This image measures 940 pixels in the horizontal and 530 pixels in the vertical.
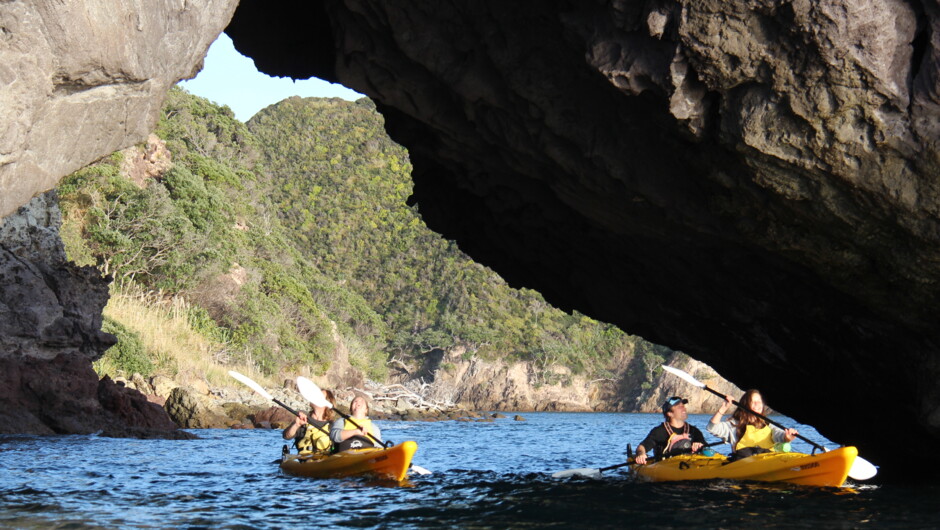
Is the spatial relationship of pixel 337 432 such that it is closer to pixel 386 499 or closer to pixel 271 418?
pixel 386 499

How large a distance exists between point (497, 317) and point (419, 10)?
53.7 meters

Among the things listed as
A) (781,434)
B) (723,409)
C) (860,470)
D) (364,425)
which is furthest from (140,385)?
(860,470)

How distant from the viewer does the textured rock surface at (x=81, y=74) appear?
19.4 ft

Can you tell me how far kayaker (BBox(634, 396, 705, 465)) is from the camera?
11.4 meters

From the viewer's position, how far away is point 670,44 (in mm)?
7586

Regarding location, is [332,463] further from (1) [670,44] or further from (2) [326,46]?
(1) [670,44]

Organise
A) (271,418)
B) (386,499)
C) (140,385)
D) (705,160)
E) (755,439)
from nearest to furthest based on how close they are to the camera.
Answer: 1. (705,160)
2. (386,499)
3. (755,439)
4. (140,385)
5. (271,418)

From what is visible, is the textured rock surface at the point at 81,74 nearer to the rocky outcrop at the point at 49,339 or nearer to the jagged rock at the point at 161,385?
the rocky outcrop at the point at 49,339

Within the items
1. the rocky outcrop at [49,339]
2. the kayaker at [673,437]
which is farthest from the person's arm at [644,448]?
the rocky outcrop at [49,339]

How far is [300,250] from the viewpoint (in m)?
64.2

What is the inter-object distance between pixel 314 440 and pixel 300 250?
52.5 metres

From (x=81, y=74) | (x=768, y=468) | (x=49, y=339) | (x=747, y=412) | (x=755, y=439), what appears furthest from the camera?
(x=49, y=339)

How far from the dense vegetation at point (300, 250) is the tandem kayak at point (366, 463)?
15888 millimetres

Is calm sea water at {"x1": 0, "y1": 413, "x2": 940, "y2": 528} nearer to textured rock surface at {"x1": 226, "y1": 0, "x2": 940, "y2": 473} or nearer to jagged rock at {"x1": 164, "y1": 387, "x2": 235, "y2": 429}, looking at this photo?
textured rock surface at {"x1": 226, "y1": 0, "x2": 940, "y2": 473}
